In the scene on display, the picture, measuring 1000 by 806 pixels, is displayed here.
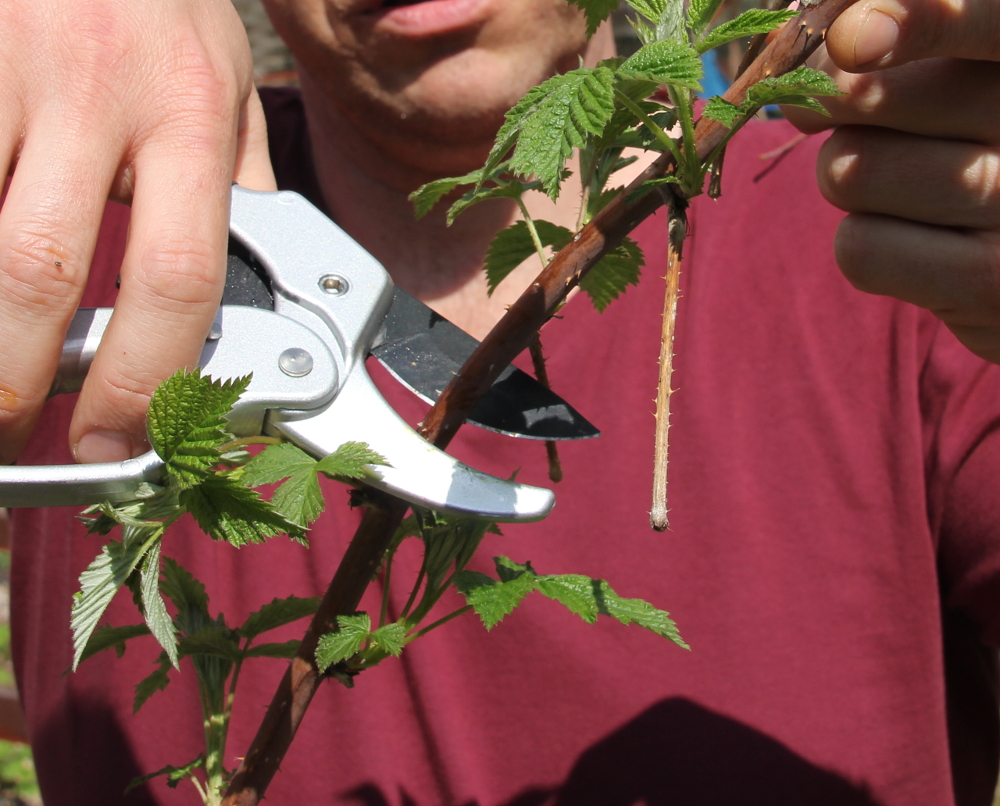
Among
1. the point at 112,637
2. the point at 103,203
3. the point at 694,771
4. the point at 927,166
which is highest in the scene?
the point at 927,166

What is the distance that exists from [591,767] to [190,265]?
1.17 meters

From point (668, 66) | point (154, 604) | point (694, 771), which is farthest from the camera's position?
point (694, 771)

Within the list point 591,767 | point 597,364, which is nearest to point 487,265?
point 597,364

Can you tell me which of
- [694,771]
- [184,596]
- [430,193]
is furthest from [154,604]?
[694,771]

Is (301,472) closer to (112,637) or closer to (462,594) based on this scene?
(462,594)

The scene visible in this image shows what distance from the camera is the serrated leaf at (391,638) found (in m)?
0.76

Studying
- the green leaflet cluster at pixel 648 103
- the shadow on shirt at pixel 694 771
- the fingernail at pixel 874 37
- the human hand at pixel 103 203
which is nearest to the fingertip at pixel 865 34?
the fingernail at pixel 874 37

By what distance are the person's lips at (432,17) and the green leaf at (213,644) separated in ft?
3.93

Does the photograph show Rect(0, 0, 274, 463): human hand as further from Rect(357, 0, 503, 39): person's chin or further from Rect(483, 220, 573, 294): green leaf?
Rect(357, 0, 503, 39): person's chin

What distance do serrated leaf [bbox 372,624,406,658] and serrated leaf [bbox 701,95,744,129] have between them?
520 millimetres

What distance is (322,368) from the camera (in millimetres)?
893

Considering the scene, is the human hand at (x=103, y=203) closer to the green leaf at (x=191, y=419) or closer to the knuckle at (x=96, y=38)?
the knuckle at (x=96, y=38)

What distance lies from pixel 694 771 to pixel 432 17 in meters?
1.50

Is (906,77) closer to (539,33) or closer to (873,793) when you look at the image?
(539,33)
